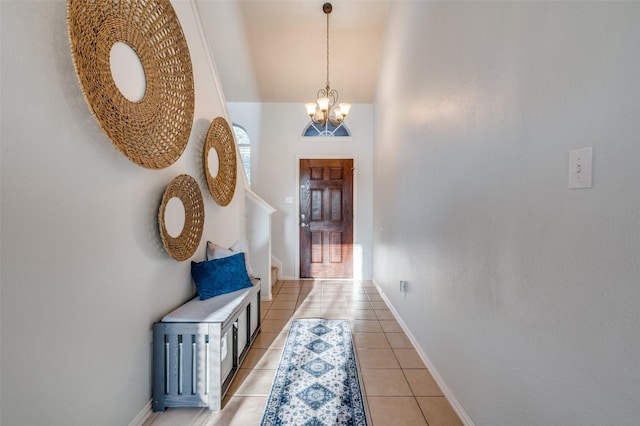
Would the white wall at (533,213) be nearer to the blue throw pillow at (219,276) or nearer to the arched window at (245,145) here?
the blue throw pillow at (219,276)

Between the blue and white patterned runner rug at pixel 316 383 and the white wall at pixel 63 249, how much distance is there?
31.7 inches

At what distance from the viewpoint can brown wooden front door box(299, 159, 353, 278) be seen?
185 inches

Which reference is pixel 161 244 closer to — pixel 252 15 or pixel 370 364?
pixel 370 364

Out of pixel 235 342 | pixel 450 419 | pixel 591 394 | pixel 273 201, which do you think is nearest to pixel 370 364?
pixel 450 419

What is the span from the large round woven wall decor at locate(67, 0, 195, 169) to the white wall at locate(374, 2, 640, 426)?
5.78 ft

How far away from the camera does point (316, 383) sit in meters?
1.93

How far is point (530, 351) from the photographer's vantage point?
3.59 ft

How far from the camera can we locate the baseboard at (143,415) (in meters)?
1.52

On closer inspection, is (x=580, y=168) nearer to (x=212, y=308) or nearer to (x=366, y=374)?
(x=366, y=374)

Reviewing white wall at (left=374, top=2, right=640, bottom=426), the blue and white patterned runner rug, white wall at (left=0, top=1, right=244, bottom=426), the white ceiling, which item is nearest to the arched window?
the white ceiling

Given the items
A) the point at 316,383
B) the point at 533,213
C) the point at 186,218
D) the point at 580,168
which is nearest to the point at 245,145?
the point at 186,218

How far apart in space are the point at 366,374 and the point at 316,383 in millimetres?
378

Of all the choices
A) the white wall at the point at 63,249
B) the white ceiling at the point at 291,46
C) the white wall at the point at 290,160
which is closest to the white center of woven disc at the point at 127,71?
the white wall at the point at 63,249

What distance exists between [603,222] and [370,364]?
71.9 inches
